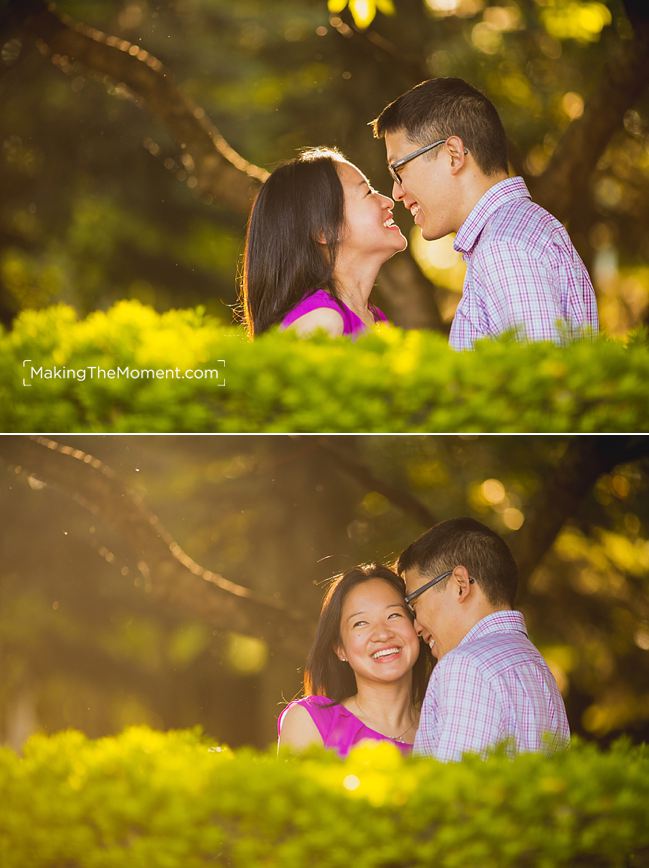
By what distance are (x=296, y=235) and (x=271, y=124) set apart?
247cm

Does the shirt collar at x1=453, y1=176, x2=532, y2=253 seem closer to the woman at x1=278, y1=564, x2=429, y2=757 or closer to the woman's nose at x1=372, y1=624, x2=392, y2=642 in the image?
the woman at x1=278, y1=564, x2=429, y2=757

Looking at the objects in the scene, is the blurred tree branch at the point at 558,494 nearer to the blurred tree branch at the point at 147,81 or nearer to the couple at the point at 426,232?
the couple at the point at 426,232

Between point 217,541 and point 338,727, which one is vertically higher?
point 217,541

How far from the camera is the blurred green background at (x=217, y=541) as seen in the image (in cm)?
362

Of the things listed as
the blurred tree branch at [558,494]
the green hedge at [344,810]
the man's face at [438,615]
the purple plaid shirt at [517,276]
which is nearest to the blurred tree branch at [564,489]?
the blurred tree branch at [558,494]

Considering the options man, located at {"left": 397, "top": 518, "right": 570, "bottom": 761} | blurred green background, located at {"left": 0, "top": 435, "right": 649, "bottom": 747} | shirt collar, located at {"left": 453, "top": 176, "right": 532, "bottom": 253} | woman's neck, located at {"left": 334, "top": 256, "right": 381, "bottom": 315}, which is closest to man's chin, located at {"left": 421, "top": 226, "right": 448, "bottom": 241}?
shirt collar, located at {"left": 453, "top": 176, "right": 532, "bottom": 253}

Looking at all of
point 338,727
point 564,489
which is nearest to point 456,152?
point 564,489

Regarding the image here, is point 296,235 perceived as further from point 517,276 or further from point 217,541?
point 217,541

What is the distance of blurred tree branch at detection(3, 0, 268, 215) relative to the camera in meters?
4.56

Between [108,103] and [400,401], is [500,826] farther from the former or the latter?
[108,103]

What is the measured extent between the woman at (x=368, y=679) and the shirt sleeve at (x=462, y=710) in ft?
0.56

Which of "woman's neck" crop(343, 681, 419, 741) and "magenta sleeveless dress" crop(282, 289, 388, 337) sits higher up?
"magenta sleeveless dress" crop(282, 289, 388, 337)

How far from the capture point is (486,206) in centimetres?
340

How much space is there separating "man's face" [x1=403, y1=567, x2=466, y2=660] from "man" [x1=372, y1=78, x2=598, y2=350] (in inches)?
32.0
